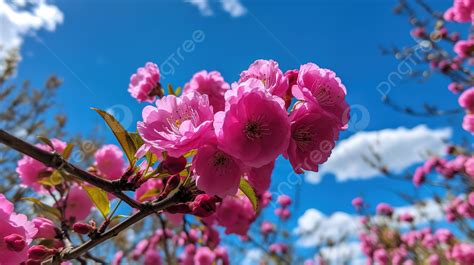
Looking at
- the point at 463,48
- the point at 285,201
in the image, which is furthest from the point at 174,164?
the point at 285,201

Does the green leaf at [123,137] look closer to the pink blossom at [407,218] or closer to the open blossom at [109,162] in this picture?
the open blossom at [109,162]

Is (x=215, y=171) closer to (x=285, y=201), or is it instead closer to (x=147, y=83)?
(x=147, y=83)

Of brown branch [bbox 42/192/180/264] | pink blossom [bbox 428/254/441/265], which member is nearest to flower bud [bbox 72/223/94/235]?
brown branch [bbox 42/192/180/264]

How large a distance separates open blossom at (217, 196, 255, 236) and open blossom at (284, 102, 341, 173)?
3.69ft

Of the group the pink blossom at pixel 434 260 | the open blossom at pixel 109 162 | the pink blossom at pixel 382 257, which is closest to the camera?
the open blossom at pixel 109 162

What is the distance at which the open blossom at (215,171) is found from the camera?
0.77 metres

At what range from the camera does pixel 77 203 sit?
168 cm

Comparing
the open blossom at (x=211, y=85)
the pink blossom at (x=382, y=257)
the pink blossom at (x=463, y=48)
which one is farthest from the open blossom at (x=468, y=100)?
the pink blossom at (x=382, y=257)

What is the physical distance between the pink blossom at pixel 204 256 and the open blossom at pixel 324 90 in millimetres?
1972

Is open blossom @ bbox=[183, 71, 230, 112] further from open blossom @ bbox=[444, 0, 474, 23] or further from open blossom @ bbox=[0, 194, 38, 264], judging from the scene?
open blossom @ bbox=[444, 0, 474, 23]

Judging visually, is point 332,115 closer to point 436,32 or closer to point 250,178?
point 250,178

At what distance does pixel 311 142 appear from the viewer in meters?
0.82

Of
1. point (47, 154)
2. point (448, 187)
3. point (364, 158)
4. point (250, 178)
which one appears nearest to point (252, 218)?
point (250, 178)

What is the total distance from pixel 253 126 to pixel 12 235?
1.97 feet
